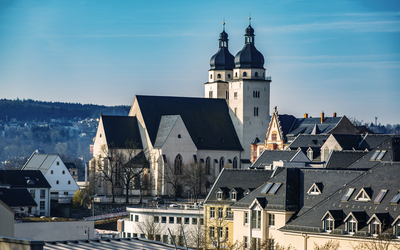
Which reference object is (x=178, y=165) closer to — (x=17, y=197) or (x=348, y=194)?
(x=17, y=197)

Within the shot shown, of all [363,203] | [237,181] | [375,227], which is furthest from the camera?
[237,181]

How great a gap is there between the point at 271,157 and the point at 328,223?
32.2 metres

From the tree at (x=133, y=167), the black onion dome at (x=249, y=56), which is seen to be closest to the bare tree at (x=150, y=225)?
the tree at (x=133, y=167)

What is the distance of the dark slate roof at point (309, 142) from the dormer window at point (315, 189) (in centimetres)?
3670

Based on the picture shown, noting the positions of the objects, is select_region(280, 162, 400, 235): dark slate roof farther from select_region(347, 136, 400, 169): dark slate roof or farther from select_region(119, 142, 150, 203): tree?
select_region(119, 142, 150, 203): tree

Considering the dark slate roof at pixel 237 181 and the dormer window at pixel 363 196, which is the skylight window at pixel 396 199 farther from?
the dark slate roof at pixel 237 181

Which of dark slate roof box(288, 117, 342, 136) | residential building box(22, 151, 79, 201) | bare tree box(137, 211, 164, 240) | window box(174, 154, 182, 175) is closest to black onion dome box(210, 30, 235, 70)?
dark slate roof box(288, 117, 342, 136)

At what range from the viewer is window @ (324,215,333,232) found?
4706cm

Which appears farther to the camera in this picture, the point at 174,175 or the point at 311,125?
the point at 311,125

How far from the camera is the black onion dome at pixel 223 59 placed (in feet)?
413

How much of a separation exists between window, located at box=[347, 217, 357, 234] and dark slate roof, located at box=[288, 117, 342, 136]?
6274cm

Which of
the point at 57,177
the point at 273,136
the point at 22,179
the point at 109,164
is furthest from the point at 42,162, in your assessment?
the point at 273,136

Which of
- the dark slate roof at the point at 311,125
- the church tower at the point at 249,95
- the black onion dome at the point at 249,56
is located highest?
the black onion dome at the point at 249,56

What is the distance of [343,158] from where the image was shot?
229ft
